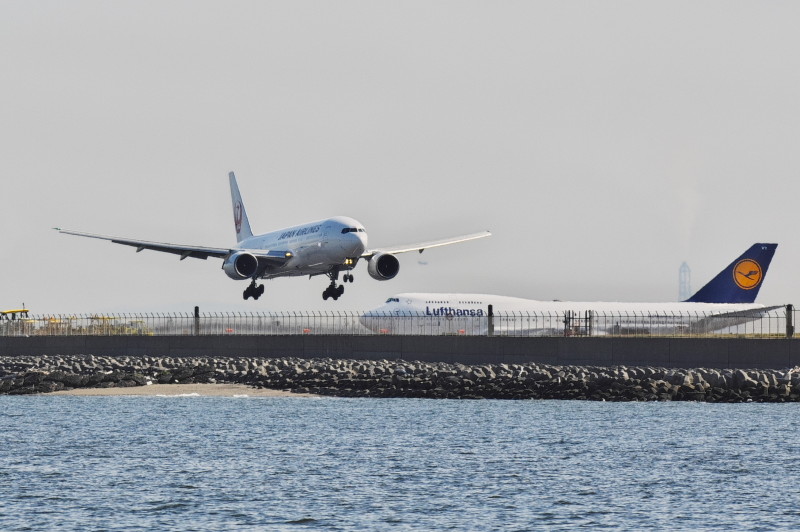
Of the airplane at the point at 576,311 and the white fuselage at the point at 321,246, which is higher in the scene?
the white fuselage at the point at 321,246

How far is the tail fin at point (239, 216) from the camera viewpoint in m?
114

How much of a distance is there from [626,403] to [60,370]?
3561cm

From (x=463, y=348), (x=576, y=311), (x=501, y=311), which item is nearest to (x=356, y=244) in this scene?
(x=463, y=348)

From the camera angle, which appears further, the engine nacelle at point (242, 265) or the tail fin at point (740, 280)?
the tail fin at point (740, 280)

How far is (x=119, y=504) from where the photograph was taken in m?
31.1

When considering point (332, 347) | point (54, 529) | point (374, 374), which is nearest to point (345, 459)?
point (54, 529)

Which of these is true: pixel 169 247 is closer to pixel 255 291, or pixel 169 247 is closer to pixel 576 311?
pixel 255 291

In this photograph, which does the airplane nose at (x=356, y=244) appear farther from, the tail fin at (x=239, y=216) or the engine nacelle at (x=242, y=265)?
the tail fin at (x=239, y=216)

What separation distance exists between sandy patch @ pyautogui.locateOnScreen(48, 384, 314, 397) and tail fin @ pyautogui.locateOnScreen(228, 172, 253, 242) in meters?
46.6

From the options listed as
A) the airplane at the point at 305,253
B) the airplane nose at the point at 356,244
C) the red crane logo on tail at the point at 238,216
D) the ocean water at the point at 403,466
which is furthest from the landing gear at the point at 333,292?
the red crane logo on tail at the point at 238,216

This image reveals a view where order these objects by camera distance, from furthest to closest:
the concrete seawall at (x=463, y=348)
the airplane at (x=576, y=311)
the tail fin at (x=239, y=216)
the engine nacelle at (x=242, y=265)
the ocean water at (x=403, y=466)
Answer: the tail fin at (x=239, y=216) < the engine nacelle at (x=242, y=265) < the airplane at (x=576, y=311) < the concrete seawall at (x=463, y=348) < the ocean water at (x=403, y=466)

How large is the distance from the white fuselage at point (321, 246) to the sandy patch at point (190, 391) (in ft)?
43.5

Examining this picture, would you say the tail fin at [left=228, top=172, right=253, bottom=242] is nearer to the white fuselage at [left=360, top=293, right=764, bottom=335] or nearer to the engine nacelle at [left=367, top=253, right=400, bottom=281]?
the white fuselage at [left=360, top=293, right=764, bottom=335]

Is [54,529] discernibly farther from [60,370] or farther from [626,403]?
[60,370]
